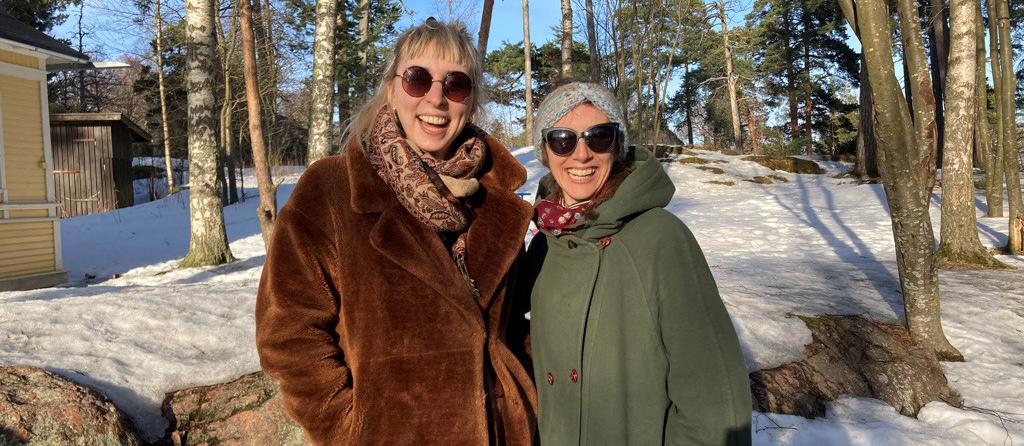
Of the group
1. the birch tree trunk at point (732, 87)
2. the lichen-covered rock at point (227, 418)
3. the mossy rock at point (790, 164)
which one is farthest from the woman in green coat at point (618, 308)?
the birch tree trunk at point (732, 87)

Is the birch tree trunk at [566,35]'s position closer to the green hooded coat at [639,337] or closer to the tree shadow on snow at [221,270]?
the tree shadow on snow at [221,270]

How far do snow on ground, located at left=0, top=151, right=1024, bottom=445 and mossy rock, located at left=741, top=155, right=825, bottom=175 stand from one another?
30.1ft

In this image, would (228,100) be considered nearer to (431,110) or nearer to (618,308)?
(431,110)

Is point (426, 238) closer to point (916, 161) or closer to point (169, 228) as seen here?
point (916, 161)

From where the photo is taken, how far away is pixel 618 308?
5.12 feet

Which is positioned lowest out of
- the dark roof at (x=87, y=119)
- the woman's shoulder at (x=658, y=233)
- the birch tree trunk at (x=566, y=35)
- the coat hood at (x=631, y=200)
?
the woman's shoulder at (x=658, y=233)

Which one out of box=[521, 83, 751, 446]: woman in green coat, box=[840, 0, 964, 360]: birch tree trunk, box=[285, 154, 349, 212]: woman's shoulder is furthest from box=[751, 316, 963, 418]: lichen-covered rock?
box=[285, 154, 349, 212]: woman's shoulder

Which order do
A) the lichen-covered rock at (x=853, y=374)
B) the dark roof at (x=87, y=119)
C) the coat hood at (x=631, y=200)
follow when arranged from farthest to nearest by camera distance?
the dark roof at (x=87, y=119)
the lichen-covered rock at (x=853, y=374)
the coat hood at (x=631, y=200)

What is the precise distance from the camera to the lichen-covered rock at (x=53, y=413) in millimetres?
2455

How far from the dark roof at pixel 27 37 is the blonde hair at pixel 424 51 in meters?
10.7

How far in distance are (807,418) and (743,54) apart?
29634 millimetres

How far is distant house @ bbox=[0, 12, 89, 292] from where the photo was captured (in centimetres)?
978

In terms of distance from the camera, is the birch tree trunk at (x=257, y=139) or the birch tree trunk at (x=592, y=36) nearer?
the birch tree trunk at (x=257, y=139)

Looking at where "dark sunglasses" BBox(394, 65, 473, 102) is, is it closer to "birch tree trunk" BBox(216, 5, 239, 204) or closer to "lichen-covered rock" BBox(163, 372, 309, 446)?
"lichen-covered rock" BBox(163, 372, 309, 446)
